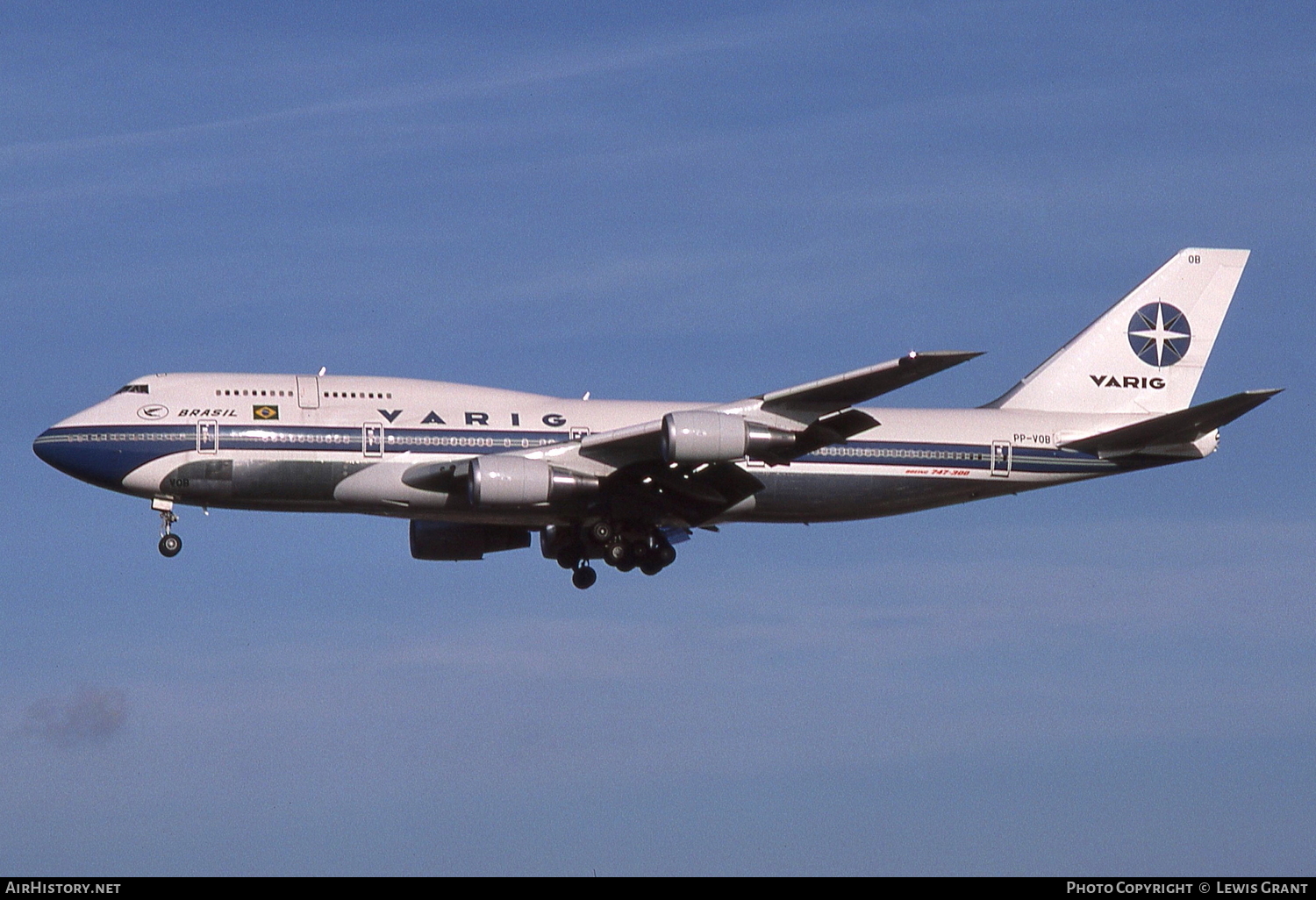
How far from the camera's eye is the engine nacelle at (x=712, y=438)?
161 feet

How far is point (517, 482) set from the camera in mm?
49906

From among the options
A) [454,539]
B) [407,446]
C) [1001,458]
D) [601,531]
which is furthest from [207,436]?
[1001,458]

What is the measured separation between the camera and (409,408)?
52.6m

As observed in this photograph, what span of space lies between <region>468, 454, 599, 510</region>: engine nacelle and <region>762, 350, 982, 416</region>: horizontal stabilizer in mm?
5767

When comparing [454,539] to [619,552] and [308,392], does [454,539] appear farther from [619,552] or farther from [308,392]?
[308,392]

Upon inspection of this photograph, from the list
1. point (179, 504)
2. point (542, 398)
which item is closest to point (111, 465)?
point (179, 504)

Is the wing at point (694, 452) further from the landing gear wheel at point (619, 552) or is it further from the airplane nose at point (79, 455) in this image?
the airplane nose at point (79, 455)

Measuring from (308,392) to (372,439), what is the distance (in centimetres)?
243

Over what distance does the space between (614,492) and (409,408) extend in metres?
6.06

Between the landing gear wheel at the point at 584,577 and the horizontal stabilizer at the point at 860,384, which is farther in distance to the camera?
the landing gear wheel at the point at 584,577

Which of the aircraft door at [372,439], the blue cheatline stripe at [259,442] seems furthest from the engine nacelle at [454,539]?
the aircraft door at [372,439]

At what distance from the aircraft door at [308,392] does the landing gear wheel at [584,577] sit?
940 centimetres
